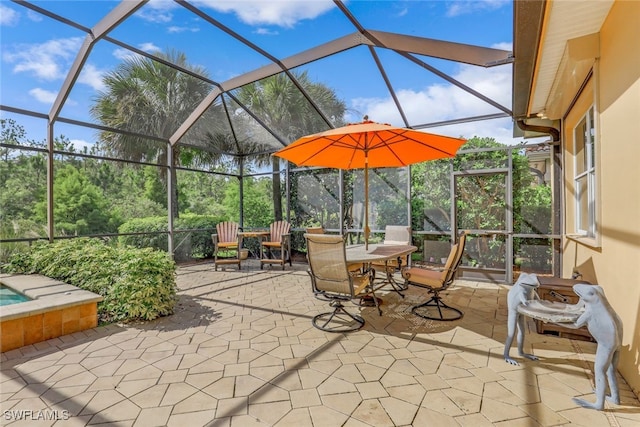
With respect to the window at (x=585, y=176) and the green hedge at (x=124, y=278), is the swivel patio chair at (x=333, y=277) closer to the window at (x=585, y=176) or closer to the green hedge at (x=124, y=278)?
the green hedge at (x=124, y=278)

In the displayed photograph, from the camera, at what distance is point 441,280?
3.54m

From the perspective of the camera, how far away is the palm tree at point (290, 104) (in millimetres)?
6051

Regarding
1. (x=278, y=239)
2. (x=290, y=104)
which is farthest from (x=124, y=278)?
(x=290, y=104)

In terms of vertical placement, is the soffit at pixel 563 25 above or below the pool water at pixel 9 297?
above

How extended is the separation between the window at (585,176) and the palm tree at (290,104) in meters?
3.91

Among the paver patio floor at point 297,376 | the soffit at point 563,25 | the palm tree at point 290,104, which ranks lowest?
the paver patio floor at point 297,376

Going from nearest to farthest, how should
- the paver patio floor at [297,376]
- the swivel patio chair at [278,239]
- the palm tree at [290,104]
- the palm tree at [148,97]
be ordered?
the paver patio floor at [297,376] → the palm tree at [148,97] → the palm tree at [290,104] → the swivel patio chair at [278,239]

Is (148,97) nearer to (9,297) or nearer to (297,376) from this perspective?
(9,297)

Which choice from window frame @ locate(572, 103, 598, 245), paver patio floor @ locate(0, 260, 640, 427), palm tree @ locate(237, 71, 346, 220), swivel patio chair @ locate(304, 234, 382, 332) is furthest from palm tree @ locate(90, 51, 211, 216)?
window frame @ locate(572, 103, 598, 245)

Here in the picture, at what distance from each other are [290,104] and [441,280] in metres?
4.82

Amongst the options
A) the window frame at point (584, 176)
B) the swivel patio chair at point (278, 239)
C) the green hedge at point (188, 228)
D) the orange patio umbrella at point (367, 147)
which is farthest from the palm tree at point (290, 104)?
the window frame at point (584, 176)

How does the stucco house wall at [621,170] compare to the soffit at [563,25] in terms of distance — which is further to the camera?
the soffit at [563,25]

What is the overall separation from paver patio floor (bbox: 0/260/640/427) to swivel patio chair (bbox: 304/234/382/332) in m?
0.20

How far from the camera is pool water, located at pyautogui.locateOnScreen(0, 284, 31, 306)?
390cm
